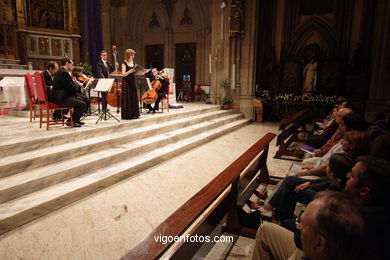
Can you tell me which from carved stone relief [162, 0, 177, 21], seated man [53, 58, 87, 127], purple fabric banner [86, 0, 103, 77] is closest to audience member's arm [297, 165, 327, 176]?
seated man [53, 58, 87, 127]

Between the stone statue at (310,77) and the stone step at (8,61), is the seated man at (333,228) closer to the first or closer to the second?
the stone statue at (310,77)

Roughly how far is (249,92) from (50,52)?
7.78 m

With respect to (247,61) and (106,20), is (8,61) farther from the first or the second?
(247,61)

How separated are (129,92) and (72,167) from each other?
8.43ft

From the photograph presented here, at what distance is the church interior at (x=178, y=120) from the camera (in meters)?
2.40

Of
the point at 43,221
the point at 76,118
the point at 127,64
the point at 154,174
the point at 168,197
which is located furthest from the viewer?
the point at 127,64

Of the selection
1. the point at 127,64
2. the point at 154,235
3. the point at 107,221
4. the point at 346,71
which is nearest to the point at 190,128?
the point at 127,64

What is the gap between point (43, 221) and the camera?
8.90 feet

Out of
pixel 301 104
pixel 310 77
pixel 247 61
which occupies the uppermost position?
pixel 247 61

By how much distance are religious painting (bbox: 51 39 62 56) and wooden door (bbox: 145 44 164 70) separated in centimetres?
415

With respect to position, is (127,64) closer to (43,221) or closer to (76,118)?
(76,118)

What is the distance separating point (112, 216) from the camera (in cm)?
284

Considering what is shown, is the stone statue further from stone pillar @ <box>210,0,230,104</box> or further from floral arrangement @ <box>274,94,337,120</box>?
stone pillar @ <box>210,0,230,104</box>

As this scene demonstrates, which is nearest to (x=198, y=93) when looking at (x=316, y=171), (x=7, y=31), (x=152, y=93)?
(x=152, y=93)
